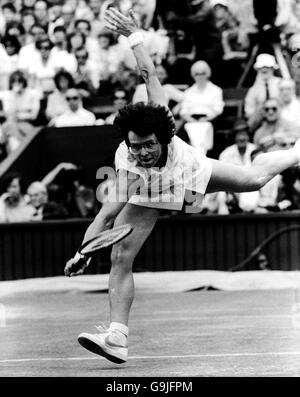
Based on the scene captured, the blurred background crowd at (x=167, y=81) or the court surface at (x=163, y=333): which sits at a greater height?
the blurred background crowd at (x=167, y=81)

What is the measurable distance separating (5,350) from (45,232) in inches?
280

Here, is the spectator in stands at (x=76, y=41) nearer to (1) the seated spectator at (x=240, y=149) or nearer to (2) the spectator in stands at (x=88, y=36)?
(2) the spectator in stands at (x=88, y=36)

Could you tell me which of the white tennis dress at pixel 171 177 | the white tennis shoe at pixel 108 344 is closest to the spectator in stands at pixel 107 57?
the white tennis dress at pixel 171 177

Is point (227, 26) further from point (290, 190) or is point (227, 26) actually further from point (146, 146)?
point (146, 146)

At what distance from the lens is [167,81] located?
59.9 feet

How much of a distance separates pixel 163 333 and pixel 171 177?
2.78 metres

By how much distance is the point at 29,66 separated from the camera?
19109 millimetres

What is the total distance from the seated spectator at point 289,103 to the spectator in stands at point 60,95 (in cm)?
346

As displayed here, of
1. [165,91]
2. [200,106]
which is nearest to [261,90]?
[200,106]

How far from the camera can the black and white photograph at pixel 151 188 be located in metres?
8.03

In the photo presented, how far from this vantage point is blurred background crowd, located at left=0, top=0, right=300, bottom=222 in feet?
54.0

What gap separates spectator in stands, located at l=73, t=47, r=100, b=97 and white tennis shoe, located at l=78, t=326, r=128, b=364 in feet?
36.6

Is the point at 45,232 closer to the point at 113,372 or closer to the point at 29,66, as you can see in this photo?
the point at 29,66
